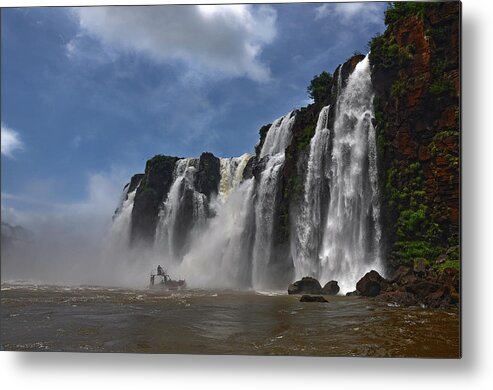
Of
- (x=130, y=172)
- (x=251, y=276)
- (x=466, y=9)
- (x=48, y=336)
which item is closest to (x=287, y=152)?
(x=251, y=276)

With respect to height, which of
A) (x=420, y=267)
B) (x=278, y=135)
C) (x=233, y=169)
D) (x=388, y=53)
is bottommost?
(x=420, y=267)

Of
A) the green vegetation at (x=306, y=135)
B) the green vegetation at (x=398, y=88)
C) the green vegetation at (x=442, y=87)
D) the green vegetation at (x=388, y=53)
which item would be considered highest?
the green vegetation at (x=388, y=53)

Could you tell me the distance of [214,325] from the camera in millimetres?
4121

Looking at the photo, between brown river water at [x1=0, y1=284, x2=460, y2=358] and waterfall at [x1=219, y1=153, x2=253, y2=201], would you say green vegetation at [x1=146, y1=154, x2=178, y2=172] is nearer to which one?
waterfall at [x1=219, y1=153, x2=253, y2=201]

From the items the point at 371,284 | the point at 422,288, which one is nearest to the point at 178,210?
the point at 371,284

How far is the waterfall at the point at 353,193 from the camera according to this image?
478 cm

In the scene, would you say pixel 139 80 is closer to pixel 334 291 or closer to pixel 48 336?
pixel 48 336

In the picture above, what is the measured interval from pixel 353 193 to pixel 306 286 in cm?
113

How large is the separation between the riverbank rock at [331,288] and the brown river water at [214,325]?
Result: 9 cm

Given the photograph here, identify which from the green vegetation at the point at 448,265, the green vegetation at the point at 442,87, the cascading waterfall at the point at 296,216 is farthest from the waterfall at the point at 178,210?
the green vegetation at the point at 448,265

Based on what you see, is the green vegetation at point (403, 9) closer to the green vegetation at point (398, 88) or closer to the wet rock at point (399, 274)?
the green vegetation at point (398, 88)

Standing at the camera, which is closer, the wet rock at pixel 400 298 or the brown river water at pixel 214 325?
the brown river water at pixel 214 325

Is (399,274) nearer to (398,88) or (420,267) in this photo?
(420,267)

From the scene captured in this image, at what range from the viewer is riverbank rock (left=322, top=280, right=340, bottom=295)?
4.64 metres
